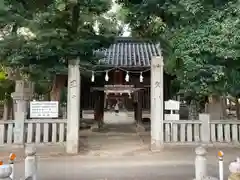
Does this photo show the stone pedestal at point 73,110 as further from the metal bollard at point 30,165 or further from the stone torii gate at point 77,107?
the metal bollard at point 30,165

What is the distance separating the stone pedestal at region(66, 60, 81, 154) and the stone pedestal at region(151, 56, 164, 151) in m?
2.74

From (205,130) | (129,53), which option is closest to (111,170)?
(205,130)

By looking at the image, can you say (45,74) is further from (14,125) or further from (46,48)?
(14,125)

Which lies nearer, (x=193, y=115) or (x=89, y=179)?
(x=89, y=179)

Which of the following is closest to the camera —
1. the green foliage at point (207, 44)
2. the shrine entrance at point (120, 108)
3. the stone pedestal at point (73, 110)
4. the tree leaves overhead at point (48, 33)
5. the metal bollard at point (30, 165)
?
the metal bollard at point (30, 165)

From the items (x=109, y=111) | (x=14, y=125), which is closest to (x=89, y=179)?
(x=14, y=125)

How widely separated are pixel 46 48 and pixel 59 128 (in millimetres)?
2886

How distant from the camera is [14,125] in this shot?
29.9ft

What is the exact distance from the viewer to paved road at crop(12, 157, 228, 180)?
20.1 ft

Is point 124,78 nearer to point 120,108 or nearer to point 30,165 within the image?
point 30,165

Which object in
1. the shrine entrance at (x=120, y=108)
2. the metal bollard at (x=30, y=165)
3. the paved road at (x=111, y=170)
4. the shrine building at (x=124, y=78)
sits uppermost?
the shrine building at (x=124, y=78)

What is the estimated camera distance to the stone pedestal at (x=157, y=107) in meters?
9.00

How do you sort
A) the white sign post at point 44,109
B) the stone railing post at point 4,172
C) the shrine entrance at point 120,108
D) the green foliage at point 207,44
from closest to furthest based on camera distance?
1. the stone railing post at point 4,172
2. the green foliage at point 207,44
3. the white sign post at point 44,109
4. the shrine entrance at point 120,108

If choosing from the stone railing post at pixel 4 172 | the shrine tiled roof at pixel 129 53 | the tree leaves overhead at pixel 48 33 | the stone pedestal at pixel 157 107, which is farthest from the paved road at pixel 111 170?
the shrine tiled roof at pixel 129 53
